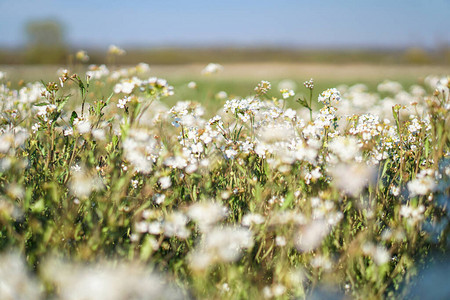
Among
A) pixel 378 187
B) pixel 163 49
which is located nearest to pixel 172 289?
pixel 378 187

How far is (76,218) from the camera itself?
2.08 m

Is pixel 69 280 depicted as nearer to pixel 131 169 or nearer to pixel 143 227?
pixel 143 227

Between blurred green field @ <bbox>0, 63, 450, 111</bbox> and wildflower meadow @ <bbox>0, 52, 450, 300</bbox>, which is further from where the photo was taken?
blurred green field @ <bbox>0, 63, 450, 111</bbox>

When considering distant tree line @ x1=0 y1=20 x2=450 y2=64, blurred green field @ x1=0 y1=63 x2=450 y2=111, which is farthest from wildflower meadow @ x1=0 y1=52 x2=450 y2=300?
distant tree line @ x1=0 y1=20 x2=450 y2=64

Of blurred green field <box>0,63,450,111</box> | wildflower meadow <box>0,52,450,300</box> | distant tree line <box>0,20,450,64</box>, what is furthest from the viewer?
distant tree line <box>0,20,450,64</box>

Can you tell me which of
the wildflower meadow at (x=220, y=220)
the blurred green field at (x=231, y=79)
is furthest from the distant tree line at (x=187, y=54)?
the wildflower meadow at (x=220, y=220)

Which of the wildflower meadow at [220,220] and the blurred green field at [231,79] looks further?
the blurred green field at [231,79]

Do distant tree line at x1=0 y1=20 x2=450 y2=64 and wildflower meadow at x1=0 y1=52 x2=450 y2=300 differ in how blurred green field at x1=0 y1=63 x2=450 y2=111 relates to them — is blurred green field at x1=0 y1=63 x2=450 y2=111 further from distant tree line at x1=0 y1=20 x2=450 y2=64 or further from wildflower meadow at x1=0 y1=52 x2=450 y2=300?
distant tree line at x1=0 y1=20 x2=450 y2=64

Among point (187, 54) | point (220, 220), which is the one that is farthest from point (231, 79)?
point (187, 54)

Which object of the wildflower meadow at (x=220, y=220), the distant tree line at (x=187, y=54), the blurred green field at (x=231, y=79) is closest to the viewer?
the wildflower meadow at (x=220, y=220)

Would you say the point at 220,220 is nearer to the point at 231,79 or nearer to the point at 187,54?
the point at 231,79

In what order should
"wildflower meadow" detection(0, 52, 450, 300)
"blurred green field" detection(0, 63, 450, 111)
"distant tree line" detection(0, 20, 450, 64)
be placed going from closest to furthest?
1. "wildflower meadow" detection(0, 52, 450, 300)
2. "blurred green field" detection(0, 63, 450, 111)
3. "distant tree line" detection(0, 20, 450, 64)

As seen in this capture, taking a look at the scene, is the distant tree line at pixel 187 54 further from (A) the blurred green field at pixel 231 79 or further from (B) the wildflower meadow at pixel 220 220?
(B) the wildflower meadow at pixel 220 220

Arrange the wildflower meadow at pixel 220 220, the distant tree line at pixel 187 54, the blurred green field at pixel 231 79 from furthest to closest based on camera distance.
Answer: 1. the distant tree line at pixel 187 54
2. the blurred green field at pixel 231 79
3. the wildflower meadow at pixel 220 220
